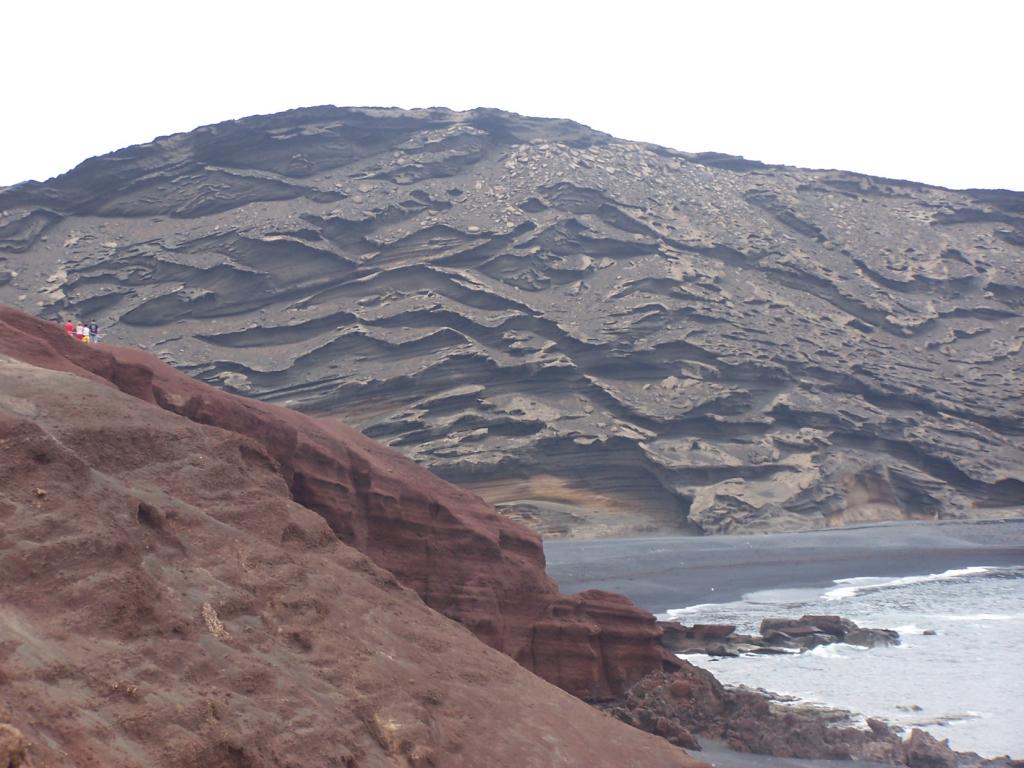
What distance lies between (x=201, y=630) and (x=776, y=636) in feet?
73.9

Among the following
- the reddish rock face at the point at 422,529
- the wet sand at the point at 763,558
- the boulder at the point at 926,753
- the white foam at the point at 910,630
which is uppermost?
the reddish rock face at the point at 422,529

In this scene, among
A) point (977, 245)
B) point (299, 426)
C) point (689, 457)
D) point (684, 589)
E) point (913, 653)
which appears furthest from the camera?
point (977, 245)

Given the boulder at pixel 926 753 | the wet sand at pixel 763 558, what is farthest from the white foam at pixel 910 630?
the boulder at pixel 926 753

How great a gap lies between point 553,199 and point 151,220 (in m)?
28.6

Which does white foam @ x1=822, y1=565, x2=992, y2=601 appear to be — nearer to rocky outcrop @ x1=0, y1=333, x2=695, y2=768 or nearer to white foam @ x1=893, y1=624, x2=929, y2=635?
white foam @ x1=893, y1=624, x2=929, y2=635

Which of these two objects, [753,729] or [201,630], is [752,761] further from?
[201,630]

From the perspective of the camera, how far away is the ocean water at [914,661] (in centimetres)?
2103

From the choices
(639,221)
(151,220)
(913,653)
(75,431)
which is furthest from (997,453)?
(75,431)

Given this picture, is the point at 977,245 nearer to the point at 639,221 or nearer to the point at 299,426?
the point at 639,221

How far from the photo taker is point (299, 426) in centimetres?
1514

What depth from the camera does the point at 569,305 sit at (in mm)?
69812

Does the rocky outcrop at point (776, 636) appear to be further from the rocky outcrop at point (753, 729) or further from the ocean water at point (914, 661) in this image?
the rocky outcrop at point (753, 729)

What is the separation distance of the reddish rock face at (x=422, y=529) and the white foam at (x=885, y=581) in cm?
2084

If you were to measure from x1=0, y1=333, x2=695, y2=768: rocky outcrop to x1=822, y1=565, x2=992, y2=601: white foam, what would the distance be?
27583mm
